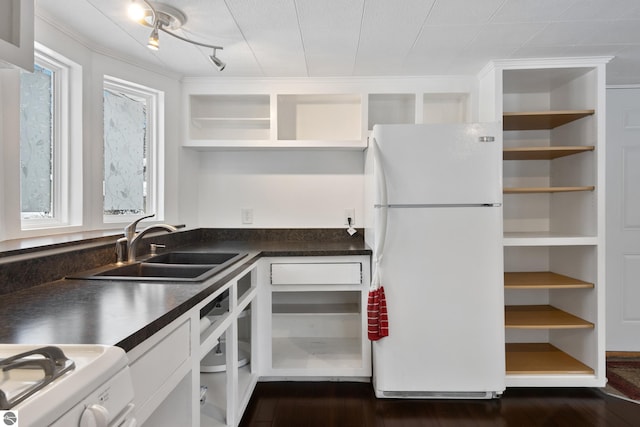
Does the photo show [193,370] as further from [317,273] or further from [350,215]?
[350,215]

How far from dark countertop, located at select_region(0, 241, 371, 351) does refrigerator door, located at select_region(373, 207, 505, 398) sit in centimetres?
106

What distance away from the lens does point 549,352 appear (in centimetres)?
256

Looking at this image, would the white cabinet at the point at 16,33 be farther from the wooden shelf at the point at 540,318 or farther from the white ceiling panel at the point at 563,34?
the wooden shelf at the point at 540,318

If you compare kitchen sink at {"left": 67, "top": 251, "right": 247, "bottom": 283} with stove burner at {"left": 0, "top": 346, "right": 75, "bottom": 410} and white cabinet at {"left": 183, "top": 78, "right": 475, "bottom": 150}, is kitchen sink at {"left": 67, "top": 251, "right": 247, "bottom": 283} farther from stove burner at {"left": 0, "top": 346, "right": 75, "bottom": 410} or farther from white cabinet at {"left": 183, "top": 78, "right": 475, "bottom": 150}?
white cabinet at {"left": 183, "top": 78, "right": 475, "bottom": 150}

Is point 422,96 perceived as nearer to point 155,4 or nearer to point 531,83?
point 531,83

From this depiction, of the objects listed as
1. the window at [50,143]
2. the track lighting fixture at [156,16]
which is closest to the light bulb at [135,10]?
the track lighting fixture at [156,16]

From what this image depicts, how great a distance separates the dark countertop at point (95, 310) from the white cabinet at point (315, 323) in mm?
804

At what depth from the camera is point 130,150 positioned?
2471 millimetres

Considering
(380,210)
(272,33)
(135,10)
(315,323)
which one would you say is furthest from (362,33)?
(315,323)

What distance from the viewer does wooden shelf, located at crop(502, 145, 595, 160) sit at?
2.28 m

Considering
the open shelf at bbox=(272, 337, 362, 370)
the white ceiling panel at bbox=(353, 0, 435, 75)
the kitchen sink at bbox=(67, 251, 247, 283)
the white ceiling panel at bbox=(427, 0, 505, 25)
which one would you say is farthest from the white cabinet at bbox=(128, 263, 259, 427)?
the white ceiling panel at bbox=(427, 0, 505, 25)

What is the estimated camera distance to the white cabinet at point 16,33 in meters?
0.87

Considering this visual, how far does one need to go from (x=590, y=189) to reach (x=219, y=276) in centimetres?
229

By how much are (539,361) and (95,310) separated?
8.48 feet
